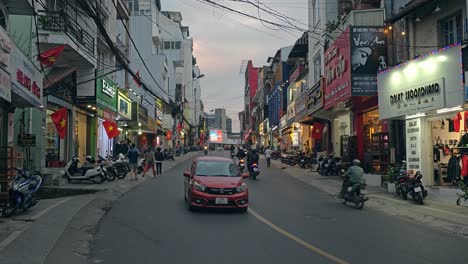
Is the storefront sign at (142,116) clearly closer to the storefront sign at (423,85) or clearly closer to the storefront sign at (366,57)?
the storefront sign at (366,57)

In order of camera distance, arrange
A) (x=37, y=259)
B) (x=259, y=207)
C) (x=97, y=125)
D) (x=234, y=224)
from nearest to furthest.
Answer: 1. (x=37, y=259)
2. (x=234, y=224)
3. (x=259, y=207)
4. (x=97, y=125)

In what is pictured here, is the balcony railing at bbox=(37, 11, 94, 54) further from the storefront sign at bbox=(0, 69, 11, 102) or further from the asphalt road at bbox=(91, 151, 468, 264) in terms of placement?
the asphalt road at bbox=(91, 151, 468, 264)

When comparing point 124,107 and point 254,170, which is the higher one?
point 124,107

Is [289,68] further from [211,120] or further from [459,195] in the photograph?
[211,120]

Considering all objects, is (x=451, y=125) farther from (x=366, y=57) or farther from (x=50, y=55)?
(x=50, y=55)

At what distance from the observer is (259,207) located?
13.7 metres

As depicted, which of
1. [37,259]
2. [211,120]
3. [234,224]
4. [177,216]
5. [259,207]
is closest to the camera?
[37,259]

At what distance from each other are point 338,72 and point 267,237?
50.6ft

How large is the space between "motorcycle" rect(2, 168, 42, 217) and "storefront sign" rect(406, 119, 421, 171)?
41.4 ft

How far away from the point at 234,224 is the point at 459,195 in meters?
7.54

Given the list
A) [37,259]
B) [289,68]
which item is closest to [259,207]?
[37,259]

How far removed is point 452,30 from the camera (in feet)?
56.2

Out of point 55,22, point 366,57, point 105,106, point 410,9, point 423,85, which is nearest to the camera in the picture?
point 423,85

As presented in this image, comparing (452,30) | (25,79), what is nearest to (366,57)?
(452,30)
